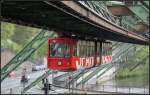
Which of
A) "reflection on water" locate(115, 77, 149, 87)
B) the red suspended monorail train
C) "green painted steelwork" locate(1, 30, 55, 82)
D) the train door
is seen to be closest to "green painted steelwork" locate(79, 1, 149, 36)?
the red suspended monorail train

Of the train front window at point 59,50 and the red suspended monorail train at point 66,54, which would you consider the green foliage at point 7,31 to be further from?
the train front window at point 59,50

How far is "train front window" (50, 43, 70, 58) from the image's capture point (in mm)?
23556

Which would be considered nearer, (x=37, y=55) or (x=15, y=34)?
(x=37, y=55)

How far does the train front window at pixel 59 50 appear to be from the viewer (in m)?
23.6

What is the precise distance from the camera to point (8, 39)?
44281 millimetres

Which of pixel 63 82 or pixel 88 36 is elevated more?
pixel 88 36

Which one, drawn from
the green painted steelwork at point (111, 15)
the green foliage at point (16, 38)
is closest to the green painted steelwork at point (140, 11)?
the green painted steelwork at point (111, 15)

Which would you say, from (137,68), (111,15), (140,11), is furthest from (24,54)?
(137,68)

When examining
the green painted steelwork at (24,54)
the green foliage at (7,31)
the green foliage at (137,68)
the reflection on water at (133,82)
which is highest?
the green foliage at (7,31)

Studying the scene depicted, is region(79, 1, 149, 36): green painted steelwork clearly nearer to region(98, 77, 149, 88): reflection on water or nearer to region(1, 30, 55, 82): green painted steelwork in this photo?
region(1, 30, 55, 82): green painted steelwork

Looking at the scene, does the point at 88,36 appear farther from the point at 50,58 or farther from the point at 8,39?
the point at 8,39

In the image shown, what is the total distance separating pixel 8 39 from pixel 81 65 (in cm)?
2038

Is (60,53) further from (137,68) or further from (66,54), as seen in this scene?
(137,68)

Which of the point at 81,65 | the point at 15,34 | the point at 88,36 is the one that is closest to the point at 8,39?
the point at 15,34
